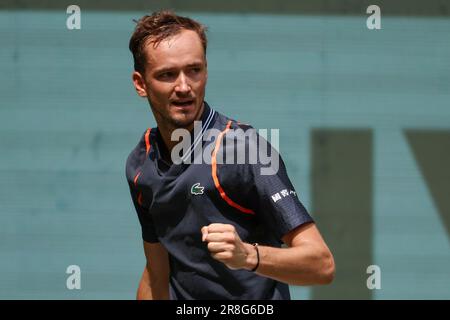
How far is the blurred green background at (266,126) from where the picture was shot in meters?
4.35

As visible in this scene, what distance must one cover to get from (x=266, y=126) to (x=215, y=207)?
6.24 ft

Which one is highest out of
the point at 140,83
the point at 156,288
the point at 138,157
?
the point at 140,83

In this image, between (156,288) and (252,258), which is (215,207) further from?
(156,288)

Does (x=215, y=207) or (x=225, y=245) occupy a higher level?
(x=215, y=207)

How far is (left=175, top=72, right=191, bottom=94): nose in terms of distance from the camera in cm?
249

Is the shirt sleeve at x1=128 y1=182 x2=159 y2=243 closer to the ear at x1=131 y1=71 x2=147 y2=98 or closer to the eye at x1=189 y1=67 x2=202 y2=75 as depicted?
the ear at x1=131 y1=71 x2=147 y2=98

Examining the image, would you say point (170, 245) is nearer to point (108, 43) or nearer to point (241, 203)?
point (241, 203)

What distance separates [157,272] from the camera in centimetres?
282

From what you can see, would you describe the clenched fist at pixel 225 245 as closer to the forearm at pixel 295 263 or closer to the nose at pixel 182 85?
the forearm at pixel 295 263

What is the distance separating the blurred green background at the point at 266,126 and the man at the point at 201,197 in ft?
5.56

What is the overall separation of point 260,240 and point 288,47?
2.02m

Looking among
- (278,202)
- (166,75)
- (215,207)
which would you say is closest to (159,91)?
(166,75)

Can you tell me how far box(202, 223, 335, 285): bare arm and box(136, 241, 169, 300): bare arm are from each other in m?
0.54

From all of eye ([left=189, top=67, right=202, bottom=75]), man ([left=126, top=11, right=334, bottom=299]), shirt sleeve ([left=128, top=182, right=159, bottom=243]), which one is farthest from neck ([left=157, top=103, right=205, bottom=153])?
shirt sleeve ([left=128, top=182, right=159, bottom=243])
